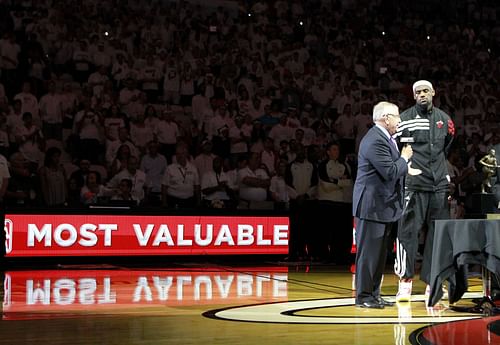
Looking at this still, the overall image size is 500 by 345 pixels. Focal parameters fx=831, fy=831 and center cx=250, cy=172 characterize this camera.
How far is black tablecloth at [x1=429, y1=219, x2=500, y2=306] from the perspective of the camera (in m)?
7.51

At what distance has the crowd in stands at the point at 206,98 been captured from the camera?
14.6 m

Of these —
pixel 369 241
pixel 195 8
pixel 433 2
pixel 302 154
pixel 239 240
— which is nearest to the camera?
pixel 369 241

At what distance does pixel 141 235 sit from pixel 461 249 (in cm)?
685

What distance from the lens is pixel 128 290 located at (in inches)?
378

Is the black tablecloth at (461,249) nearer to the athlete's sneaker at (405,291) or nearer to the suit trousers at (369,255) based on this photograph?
the suit trousers at (369,255)

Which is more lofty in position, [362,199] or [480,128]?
[480,128]

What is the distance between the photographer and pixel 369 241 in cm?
812

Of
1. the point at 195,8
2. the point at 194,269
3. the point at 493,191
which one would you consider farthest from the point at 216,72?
the point at 493,191

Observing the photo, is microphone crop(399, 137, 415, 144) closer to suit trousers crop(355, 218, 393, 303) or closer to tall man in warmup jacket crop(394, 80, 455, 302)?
tall man in warmup jacket crop(394, 80, 455, 302)

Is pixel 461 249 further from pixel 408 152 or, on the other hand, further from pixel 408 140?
pixel 408 140

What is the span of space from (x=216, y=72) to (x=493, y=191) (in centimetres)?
1093

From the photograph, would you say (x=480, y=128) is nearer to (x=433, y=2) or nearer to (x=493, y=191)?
(x=433, y=2)

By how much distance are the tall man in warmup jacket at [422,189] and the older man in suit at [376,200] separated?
0.54 m

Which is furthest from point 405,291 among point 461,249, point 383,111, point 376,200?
point 383,111
